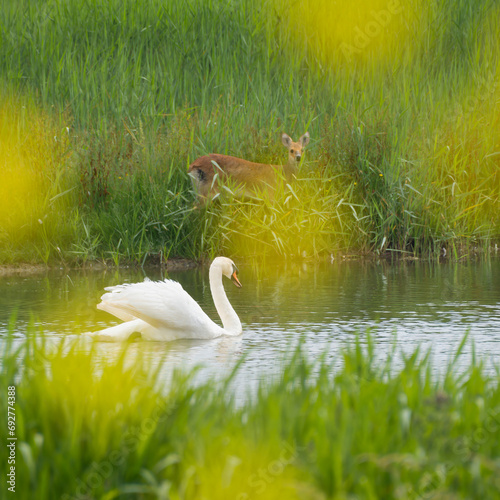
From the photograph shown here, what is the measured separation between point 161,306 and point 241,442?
4.46m

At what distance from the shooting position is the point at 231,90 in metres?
16.4

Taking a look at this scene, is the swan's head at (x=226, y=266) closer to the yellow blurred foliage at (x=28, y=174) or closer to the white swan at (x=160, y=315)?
the white swan at (x=160, y=315)

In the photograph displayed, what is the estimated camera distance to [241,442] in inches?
145

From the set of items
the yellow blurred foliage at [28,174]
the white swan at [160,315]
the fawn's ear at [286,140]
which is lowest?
the white swan at [160,315]

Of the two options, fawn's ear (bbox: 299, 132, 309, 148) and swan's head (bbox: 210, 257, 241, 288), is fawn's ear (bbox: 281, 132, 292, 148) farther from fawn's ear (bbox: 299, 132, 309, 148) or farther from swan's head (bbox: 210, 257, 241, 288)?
swan's head (bbox: 210, 257, 241, 288)

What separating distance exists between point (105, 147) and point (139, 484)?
36.2ft

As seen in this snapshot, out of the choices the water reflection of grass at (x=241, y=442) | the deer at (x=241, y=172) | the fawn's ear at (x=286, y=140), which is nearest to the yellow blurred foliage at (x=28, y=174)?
the deer at (x=241, y=172)

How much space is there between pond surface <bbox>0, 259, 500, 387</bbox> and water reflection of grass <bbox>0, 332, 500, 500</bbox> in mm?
1671

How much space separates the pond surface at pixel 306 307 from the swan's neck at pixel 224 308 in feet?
0.39

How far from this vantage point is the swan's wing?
809 centimetres

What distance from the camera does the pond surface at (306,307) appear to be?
7617 millimetres

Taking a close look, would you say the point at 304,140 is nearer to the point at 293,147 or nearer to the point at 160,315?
the point at 293,147

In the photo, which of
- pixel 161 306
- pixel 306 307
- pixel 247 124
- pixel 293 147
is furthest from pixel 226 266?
pixel 247 124

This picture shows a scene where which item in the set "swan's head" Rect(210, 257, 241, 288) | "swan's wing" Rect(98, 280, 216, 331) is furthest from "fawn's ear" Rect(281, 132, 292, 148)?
"swan's wing" Rect(98, 280, 216, 331)
